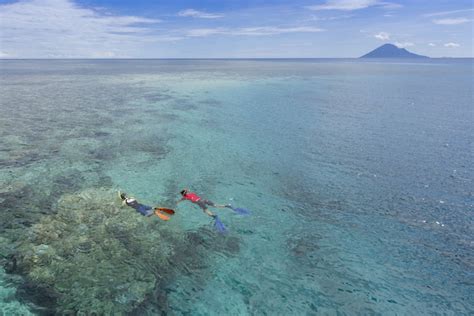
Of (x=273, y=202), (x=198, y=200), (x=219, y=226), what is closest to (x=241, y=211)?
(x=219, y=226)

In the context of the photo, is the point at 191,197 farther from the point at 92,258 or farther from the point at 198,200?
the point at 92,258

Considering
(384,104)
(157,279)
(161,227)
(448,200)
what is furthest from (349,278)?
(384,104)

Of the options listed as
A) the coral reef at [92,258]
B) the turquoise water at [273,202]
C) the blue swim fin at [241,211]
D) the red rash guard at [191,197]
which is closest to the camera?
the coral reef at [92,258]

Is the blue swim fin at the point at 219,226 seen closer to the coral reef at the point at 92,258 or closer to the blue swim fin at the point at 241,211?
the blue swim fin at the point at 241,211

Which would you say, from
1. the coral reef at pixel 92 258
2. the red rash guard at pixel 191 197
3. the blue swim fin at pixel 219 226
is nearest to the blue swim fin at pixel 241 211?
the blue swim fin at pixel 219 226

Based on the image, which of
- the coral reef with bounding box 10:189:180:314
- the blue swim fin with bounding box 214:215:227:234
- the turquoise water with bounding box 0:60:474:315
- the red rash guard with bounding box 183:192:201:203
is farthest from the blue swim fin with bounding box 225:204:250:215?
the coral reef with bounding box 10:189:180:314
